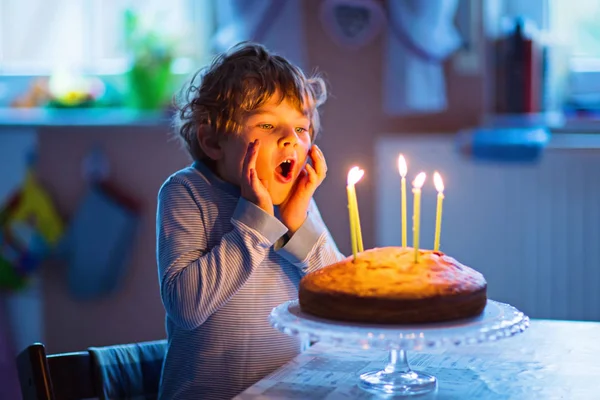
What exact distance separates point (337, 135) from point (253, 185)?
1498mm

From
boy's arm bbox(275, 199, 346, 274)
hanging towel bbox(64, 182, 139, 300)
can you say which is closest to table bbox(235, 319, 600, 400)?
boy's arm bbox(275, 199, 346, 274)

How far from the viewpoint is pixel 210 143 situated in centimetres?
143

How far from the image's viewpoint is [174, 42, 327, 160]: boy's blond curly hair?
4.52 ft

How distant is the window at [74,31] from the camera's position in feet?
9.82

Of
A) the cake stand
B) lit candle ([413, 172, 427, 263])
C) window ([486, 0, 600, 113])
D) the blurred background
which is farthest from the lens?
window ([486, 0, 600, 113])

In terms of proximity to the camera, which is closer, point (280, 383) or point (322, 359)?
point (280, 383)

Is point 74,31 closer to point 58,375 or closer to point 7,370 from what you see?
point 7,370

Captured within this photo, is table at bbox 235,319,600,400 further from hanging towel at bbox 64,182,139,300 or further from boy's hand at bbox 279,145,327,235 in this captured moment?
hanging towel at bbox 64,182,139,300

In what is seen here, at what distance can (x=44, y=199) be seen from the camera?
9.68 ft

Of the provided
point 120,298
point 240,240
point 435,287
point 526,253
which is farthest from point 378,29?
point 435,287

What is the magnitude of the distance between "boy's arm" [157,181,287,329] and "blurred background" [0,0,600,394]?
129 centimetres

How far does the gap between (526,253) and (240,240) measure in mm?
1424

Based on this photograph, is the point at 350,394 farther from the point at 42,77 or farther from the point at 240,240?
the point at 42,77

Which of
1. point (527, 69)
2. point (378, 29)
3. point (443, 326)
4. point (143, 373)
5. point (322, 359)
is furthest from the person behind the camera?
point (378, 29)
